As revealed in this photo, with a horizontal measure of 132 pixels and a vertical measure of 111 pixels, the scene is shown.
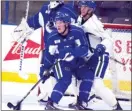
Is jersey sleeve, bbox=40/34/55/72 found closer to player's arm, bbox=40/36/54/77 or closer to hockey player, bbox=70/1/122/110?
player's arm, bbox=40/36/54/77

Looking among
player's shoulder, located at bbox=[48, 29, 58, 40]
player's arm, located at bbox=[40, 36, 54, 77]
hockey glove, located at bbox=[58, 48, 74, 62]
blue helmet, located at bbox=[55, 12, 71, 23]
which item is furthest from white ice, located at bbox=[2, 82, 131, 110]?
blue helmet, located at bbox=[55, 12, 71, 23]

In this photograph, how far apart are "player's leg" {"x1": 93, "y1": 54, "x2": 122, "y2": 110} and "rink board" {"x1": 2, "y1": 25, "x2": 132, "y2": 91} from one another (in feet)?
1.15

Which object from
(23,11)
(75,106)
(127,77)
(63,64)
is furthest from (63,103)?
(23,11)

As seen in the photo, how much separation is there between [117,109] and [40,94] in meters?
0.60

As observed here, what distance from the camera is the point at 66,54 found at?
128 inches

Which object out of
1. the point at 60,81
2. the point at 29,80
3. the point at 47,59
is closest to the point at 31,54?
the point at 29,80

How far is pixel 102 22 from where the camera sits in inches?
148

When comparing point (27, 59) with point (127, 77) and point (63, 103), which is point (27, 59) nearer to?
point (63, 103)

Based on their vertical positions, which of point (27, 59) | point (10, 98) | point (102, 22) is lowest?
point (10, 98)

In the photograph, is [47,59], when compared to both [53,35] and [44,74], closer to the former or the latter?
[44,74]

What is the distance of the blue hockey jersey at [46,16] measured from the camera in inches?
133

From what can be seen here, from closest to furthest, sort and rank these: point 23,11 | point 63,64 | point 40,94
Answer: point 63,64 → point 40,94 → point 23,11

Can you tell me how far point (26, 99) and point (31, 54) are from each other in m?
0.40

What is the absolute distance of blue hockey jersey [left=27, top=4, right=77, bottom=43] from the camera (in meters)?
3.39
